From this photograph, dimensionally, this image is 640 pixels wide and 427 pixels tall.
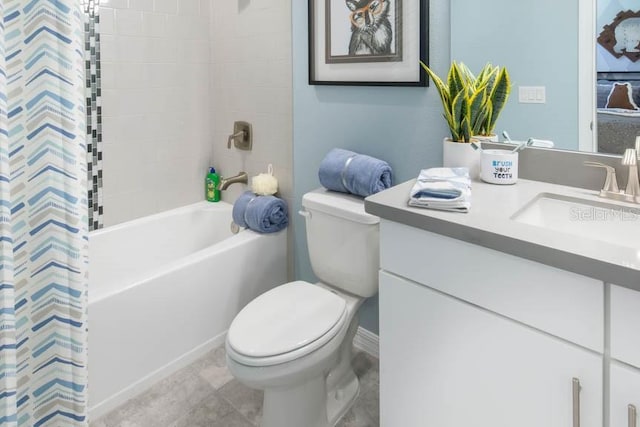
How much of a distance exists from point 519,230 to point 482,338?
28 cm

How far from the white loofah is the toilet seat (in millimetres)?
707

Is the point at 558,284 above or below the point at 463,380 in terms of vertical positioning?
above

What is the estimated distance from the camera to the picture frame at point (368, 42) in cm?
168

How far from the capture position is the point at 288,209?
2344mm

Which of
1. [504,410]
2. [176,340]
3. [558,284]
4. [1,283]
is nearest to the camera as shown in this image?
[1,283]

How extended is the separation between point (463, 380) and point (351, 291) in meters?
0.75

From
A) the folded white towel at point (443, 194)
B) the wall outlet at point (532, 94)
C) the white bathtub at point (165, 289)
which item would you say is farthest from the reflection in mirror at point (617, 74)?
the white bathtub at point (165, 289)

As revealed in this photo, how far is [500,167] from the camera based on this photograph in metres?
1.34

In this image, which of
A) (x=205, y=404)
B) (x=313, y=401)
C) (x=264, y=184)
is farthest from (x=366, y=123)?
(x=205, y=404)

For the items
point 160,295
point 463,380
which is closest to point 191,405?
point 160,295

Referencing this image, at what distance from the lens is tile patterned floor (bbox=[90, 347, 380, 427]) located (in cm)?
171

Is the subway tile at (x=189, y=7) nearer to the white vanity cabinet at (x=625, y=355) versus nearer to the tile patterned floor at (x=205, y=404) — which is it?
the tile patterned floor at (x=205, y=404)

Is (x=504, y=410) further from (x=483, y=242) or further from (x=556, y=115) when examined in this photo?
(x=556, y=115)

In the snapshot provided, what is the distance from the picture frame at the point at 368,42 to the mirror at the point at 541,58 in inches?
8.1
